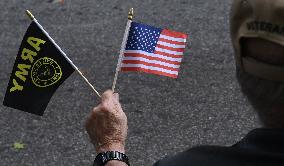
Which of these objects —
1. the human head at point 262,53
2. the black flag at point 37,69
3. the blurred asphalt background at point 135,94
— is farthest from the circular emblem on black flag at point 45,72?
the blurred asphalt background at point 135,94

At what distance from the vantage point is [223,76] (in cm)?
540

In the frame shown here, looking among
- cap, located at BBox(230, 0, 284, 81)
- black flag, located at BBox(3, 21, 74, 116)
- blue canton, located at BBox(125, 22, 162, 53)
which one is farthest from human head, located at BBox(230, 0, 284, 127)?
black flag, located at BBox(3, 21, 74, 116)

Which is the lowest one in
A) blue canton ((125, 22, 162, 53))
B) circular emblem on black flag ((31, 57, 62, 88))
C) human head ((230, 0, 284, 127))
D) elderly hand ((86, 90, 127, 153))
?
elderly hand ((86, 90, 127, 153))

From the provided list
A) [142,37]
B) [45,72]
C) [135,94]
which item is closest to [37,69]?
[45,72]

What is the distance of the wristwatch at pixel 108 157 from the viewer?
209cm

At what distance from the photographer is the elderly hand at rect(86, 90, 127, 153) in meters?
2.19

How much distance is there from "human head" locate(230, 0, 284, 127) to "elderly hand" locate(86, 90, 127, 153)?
76 centimetres

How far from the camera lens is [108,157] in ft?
6.91

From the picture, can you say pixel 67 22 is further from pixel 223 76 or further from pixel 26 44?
pixel 26 44

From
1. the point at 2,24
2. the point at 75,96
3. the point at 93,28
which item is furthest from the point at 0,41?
the point at 75,96

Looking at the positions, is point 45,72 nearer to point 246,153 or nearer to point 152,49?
point 152,49

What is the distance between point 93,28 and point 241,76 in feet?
16.6

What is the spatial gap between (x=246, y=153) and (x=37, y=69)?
1.31 metres

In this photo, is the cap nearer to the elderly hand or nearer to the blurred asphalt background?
the elderly hand
